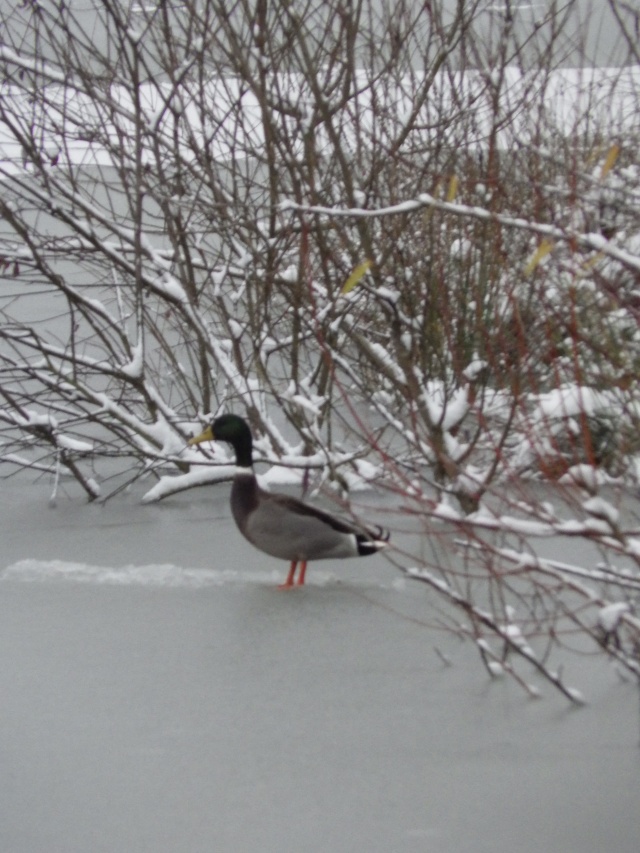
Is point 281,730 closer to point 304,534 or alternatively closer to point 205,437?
point 304,534

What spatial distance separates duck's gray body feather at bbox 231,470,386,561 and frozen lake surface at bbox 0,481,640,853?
139 mm

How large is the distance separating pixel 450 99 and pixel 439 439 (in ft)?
6.55

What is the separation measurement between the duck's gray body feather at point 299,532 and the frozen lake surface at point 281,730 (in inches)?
5.5

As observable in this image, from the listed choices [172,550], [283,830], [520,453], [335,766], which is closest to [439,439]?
[520,453]

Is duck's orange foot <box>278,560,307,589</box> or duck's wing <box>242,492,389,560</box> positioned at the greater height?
duck's wing <box>242,492,389,560</box>

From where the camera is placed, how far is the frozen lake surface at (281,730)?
3453 millimetres

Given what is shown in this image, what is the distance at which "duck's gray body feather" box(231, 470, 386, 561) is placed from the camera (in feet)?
18.9

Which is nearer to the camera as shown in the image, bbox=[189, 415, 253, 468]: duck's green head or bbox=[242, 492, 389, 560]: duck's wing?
bbox=[242, 492, 389, 560]: duck's wing

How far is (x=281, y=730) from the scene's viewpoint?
411cm

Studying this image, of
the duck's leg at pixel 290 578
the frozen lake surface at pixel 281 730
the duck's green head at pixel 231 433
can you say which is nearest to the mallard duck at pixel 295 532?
the duck's leg at pixel 290 578

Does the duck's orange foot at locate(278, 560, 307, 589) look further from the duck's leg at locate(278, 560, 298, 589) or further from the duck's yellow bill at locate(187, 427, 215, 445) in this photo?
the duck's yellow bill at locate(187, 427, 215, 445)

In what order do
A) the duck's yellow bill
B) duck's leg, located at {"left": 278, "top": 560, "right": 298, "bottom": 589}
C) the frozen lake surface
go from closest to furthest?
the frozen lake surface → duck's leg, located at {"left": 278, "top": 560, "right": 298, "bottom": 589} → the duck's yellow bill

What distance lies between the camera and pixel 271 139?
6.86 metres

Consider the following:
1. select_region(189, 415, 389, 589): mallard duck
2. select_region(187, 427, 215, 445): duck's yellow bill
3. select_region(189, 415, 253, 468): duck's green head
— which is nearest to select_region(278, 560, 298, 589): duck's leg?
select_region(189, 415, 389, 589): mallard duck
